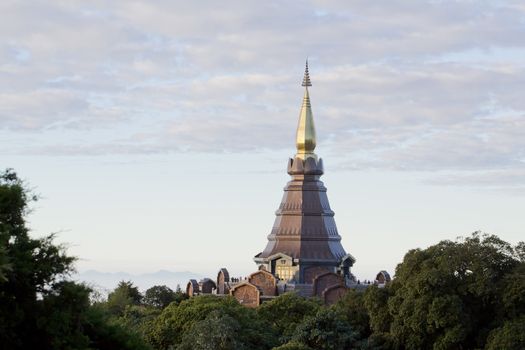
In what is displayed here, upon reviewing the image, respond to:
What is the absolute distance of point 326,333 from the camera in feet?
209

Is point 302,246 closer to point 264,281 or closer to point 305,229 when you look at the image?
point 305,229

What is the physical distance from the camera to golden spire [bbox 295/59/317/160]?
405 ft

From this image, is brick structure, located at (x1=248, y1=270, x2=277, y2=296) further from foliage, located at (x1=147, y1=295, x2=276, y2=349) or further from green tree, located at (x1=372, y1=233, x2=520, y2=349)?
green tree, located at (x1=372, y1=233, x2=520, y2=349)

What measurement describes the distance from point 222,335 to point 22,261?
2632cm

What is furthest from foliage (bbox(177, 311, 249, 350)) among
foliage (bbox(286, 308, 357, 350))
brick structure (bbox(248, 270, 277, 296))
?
brick structure (bbox(248, 270, 277, 296))

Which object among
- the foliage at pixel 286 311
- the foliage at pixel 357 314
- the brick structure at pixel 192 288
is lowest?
the foliage at pixel 357 314

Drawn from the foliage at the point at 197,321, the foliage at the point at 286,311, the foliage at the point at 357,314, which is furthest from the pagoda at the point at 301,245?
the foliage at the point at 357,314

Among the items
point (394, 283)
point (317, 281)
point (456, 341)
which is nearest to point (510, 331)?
point (456, 341)

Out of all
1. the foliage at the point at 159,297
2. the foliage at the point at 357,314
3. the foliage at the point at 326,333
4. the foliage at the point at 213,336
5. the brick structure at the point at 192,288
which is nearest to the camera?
the foliage at the point at 213,336

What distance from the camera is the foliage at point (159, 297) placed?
105 metres

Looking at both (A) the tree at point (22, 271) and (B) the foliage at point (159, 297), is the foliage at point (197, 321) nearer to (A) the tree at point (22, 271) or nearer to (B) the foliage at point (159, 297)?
(A) the tree at point (22, 271)

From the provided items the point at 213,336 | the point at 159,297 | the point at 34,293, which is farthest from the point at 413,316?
the point at 159,297

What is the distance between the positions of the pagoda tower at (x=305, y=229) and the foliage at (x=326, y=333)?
47183 mm

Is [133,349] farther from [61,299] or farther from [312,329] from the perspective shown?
[312,329]
